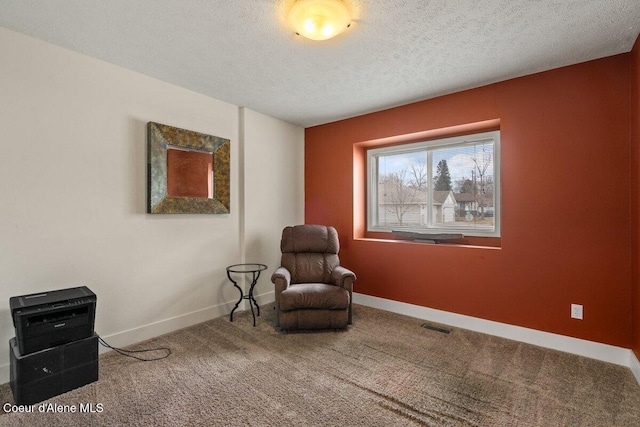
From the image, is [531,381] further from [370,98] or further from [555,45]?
[370,98]

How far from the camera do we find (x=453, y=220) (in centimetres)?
353

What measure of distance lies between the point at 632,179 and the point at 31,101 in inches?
179

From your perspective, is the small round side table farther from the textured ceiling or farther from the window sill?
the textured ceiling

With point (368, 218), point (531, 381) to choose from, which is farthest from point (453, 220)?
point (531, 381)

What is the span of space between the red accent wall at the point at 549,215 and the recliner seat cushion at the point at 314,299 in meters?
0.95

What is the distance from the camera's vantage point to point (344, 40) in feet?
7.36

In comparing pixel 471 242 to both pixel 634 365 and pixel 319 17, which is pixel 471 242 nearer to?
pixel 634 365

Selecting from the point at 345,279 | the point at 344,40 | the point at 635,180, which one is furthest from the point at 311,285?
the point at 635,180

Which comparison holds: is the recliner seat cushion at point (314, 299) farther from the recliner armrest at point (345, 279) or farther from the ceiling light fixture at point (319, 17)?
the ceiling light fixture at point (319, 17)

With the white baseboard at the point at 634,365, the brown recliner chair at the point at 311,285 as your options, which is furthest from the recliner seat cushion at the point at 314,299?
the white baseboard at the point at 634,365

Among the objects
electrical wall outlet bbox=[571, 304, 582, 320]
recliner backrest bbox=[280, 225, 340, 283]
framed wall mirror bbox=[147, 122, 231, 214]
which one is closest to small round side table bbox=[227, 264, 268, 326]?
recliner backrest bbox=[280, 225, 340, 283]

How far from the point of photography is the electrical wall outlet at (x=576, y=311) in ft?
8.39

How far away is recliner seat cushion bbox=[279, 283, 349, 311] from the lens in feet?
9.70

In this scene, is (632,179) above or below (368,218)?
above
